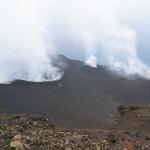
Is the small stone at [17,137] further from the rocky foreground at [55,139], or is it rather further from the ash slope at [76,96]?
the ash slope at [76,96]

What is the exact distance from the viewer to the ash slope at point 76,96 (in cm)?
7182

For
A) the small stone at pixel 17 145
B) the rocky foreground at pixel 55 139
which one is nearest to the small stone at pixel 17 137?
the rocky foreground at pixel 55 139

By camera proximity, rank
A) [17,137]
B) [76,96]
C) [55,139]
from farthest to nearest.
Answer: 1. [76,96]
2. [55,139]
3. [17,137]

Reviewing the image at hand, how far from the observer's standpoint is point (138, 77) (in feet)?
366

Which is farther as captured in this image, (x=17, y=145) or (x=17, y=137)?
(x=17, y=137)

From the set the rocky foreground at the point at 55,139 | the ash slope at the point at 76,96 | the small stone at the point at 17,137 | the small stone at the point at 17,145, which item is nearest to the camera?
the small stone at the point at 17,145

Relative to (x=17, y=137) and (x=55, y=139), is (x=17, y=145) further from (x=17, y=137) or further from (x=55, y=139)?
(x=55, y=139)

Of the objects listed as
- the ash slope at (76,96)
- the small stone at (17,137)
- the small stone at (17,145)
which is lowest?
the small stone at (17,145)

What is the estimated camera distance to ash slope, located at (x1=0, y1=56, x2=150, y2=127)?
71.8m

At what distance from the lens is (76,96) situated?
82188 mm

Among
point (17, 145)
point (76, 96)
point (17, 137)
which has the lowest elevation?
point (17, 145)

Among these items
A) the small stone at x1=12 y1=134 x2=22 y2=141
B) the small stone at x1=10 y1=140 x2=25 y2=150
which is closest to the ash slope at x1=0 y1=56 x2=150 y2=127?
the small stone at x1=12 y1=134 x2=22 y2=141

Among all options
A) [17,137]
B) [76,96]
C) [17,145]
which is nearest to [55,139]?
[17,137]

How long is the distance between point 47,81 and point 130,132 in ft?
198
